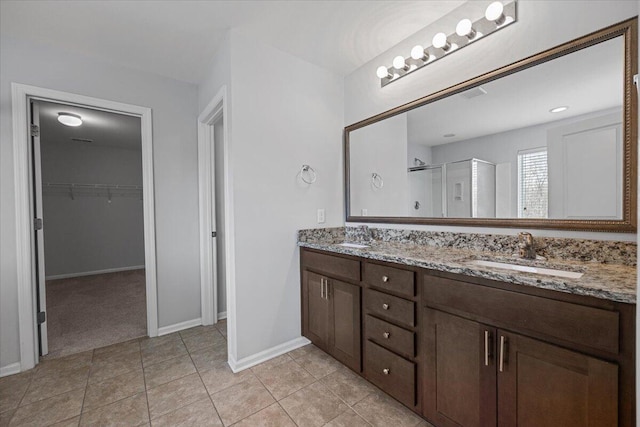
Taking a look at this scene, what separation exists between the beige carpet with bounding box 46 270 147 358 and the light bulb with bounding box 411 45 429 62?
3215 millimetres

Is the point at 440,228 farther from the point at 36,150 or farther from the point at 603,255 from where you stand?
the point at 36,150

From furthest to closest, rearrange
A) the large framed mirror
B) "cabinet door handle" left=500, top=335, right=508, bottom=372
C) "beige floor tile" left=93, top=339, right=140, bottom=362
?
"beige floor tile" left=93, top=339, right=140, bottom=362
the large framed mirror
"cabinet door handle" left=500, top=335, right=508, bottom=372

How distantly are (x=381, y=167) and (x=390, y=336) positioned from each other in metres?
1.32

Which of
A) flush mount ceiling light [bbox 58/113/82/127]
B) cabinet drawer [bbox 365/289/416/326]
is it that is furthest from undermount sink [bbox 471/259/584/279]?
flush mount ceiling light [bbox 58/113/82/127]

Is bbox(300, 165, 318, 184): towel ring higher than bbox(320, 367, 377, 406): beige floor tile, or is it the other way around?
bbox(300, 165, 318, 184): towel ring

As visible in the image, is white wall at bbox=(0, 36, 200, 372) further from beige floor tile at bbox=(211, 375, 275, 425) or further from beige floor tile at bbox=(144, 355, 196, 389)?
beige floor tile at bbox=(211, 375, 275, 425)

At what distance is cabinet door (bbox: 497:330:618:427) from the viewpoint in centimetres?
87

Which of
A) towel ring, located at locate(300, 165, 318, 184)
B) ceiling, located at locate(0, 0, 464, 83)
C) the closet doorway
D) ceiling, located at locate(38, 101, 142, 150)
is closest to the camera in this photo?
ceiling, located at locate(0, 0, 464, 83)

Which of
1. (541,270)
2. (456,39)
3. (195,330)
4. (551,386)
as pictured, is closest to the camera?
(551,386)

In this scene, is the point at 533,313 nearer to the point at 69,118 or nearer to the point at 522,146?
the point at 522,146

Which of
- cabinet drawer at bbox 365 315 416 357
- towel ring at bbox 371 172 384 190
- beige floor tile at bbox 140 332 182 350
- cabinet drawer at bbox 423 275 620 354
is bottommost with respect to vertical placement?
beige floor tile at bbox 140 332 182 350

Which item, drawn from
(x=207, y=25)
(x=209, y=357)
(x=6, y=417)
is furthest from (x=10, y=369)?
(x=207, y=25)

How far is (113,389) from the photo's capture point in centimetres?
174

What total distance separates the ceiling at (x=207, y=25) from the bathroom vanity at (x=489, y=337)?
1518mm
